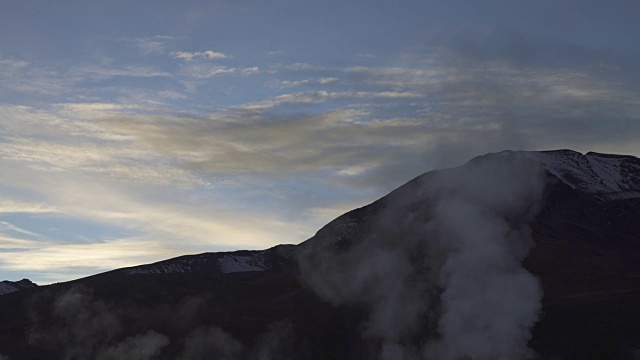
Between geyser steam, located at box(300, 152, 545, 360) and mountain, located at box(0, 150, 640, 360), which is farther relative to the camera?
mountain, located at box(0, 150, 640, 360)

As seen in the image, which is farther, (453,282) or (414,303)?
(414,303)

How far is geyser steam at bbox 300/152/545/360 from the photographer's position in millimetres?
56938

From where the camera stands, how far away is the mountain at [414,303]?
61281 mm

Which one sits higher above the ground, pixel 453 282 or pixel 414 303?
pixel 453 282

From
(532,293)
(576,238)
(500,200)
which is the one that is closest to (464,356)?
(532,293)

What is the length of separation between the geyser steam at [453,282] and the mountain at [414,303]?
0.16m

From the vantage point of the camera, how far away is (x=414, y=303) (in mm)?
97500

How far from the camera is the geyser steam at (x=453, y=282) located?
187ft

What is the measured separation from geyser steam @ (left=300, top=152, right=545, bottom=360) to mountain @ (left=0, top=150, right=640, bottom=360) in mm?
162

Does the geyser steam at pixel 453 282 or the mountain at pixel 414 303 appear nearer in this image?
the geyser steam at pixel 453 282

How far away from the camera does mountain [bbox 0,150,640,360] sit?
2413 inches

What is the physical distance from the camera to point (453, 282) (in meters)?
62.7

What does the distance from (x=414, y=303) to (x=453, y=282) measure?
117 ft

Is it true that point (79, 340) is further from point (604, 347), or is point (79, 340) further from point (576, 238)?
point (576, 238)
